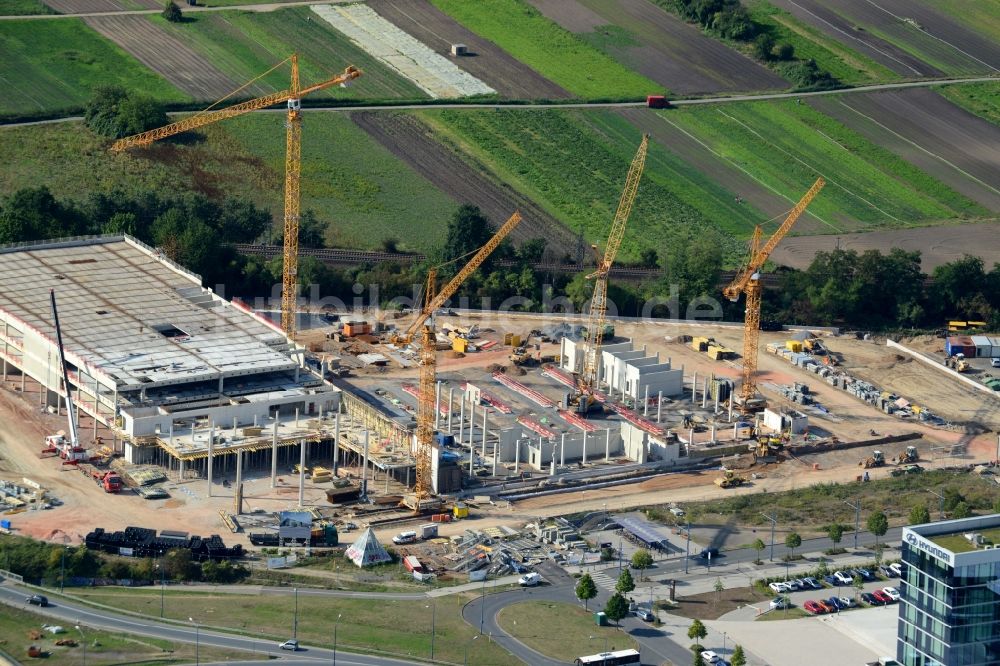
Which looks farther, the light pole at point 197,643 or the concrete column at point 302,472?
the concrete column at point 302,472

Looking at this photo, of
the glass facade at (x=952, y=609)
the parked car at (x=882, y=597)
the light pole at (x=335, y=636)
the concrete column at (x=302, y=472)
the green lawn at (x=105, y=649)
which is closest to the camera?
the glass facade at (x=952, y=609)

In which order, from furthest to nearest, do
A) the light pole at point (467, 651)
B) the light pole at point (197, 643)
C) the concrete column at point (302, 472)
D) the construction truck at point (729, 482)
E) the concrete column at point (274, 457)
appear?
the construction truck at point (729, 482)
the concrete column at point (274, 457)
the concrete column at point (302, 472)
the light pole at point (467, 651)
the light pole at point (197, 643)

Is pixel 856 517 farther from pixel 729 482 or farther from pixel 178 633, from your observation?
pixel 178 633

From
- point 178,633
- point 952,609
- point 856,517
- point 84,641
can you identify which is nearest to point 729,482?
point 856,517

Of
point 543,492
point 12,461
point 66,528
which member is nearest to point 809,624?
point 543,492

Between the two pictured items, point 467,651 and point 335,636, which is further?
point 335,636

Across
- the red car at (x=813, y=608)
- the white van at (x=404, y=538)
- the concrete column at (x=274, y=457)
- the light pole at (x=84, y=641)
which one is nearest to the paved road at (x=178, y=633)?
the light pole at (x=84, y=641)

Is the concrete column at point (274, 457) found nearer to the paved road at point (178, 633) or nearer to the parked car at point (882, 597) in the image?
the paved road at point (178, 633)
